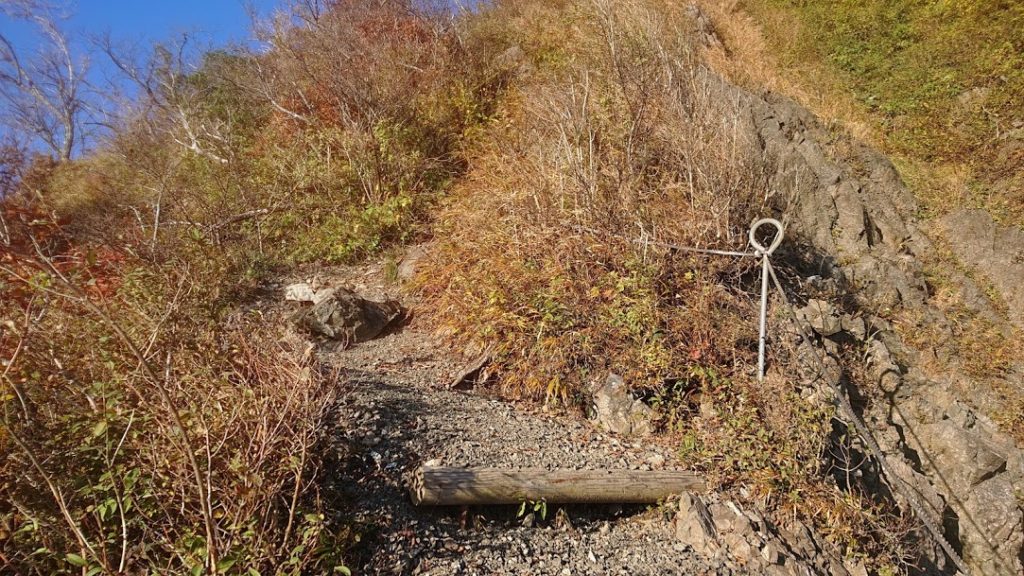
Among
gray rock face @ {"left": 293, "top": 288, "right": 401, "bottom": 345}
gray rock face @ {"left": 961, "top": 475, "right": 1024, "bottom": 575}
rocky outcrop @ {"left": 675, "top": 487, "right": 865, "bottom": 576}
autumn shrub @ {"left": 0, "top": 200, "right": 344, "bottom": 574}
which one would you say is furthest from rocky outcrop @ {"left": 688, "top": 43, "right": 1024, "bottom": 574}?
gray rock face @ {"left": 293, "top": 288, "right": 401, "bottom": 345}

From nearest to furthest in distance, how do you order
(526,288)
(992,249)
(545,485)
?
(545,485)
(526,288)
(992,249)

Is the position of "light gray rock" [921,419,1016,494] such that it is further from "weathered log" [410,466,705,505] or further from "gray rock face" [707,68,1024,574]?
"weathered log" [410,466,705,505]

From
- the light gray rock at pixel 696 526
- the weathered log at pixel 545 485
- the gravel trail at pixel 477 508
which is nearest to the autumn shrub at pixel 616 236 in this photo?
the gravel trail at pixel 477 508

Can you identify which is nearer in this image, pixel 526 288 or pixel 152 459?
pixel 152 459

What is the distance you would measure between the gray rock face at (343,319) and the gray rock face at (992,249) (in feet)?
23.5

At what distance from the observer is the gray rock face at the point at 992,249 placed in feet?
19.4

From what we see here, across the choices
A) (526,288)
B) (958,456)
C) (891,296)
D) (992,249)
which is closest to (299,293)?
(526,288)

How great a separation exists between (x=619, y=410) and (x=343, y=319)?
3.08m

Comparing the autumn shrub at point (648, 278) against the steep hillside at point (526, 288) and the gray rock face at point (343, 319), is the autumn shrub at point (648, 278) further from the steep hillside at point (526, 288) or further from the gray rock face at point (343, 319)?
the gray rock face at point (343, 319)

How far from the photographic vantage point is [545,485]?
10.7ft

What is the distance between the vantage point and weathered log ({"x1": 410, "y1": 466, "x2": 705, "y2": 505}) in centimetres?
305

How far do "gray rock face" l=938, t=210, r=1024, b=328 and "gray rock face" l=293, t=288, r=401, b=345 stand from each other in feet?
23.5

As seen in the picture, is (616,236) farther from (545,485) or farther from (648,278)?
(545,485)

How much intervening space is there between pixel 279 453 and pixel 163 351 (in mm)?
1269
